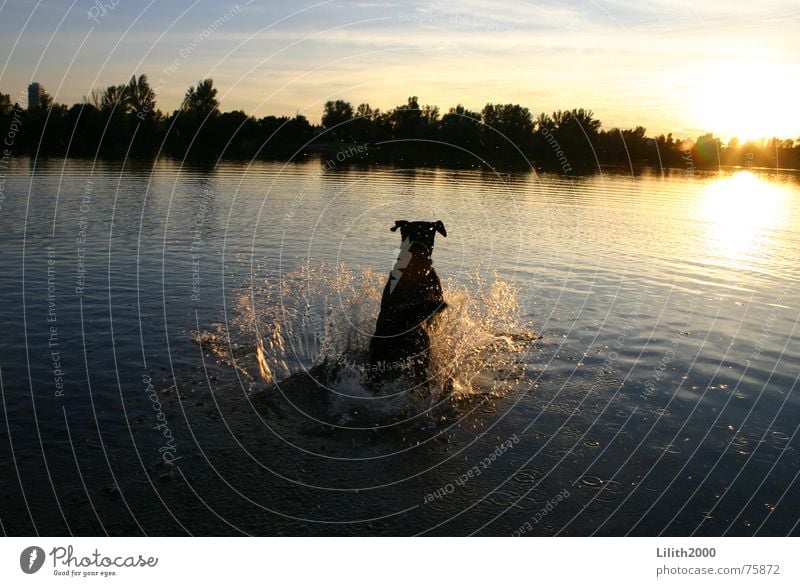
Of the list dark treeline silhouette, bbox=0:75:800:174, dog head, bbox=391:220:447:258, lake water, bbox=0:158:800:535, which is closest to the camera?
lake water, bbox=0:158:800:535

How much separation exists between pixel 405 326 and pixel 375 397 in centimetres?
133

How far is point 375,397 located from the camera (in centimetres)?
1094

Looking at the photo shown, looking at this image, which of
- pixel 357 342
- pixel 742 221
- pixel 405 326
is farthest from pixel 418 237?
pixel 742 221

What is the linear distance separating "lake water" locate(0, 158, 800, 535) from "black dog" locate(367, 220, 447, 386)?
48cm

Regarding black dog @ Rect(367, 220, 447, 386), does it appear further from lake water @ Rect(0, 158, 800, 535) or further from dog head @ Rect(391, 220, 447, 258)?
lake water @ Rect(0, 158, 800, 535)

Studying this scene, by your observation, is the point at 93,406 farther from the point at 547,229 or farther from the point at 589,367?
the point at 547,229

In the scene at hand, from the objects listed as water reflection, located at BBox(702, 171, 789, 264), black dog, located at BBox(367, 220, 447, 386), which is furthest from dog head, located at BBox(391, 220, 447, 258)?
water reflection, located at BBox(702, 171, 789, 264)

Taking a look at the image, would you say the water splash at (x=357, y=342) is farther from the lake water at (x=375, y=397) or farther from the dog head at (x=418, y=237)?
the dog head at (x=418, y=237)

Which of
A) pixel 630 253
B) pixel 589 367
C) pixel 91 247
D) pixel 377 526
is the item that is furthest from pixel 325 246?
pixel 377 526

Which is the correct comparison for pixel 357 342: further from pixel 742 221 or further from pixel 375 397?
pixel 742 221

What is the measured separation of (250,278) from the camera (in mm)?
18766

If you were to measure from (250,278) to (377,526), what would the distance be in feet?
40.7

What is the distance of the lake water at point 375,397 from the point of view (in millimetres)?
7809

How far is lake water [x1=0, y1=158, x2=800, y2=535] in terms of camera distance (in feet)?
25.6
